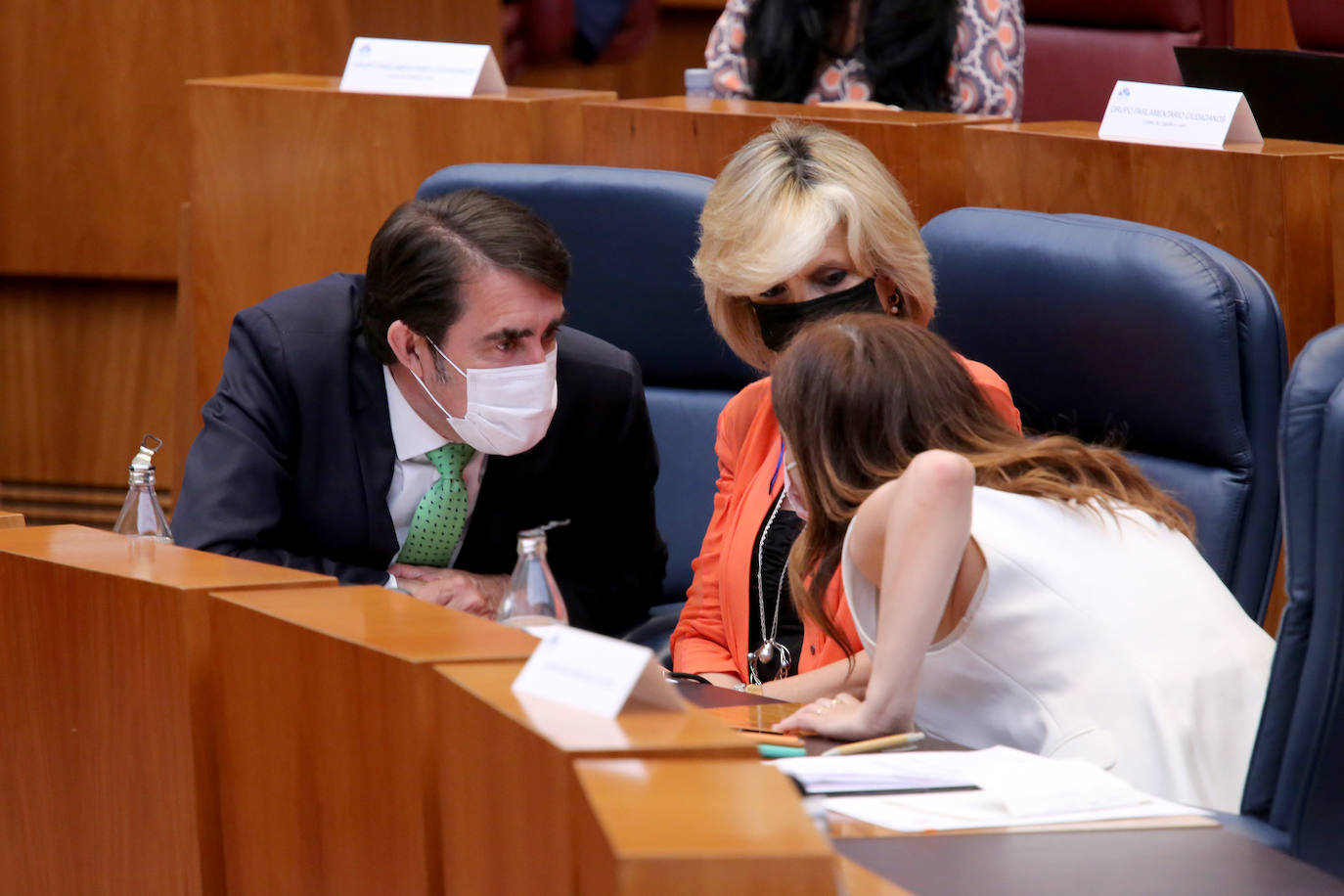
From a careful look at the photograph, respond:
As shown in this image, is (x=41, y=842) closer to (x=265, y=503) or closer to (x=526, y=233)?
(x=265, y=503)

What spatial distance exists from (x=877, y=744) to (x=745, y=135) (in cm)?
144

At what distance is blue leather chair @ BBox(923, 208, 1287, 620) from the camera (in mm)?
1951

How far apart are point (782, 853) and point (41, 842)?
3.26 ft

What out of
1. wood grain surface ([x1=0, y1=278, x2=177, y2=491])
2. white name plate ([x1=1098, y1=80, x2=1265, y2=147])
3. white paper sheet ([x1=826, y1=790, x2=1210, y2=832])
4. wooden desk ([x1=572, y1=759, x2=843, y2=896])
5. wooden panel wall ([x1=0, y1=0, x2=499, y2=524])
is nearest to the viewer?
wooden desk ([x1=572, y1=759, x2=843, y2=896])

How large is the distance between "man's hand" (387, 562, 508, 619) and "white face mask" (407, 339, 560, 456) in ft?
0.58

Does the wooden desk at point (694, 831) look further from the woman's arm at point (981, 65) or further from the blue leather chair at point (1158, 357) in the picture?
the woman's arm at point (981, 65)

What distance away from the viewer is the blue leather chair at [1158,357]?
1951 millimetres

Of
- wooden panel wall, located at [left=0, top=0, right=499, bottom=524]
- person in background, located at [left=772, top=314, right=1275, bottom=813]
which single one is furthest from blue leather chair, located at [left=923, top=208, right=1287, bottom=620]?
wooden panel wall, located at [left=0, top=0, right=499, bottom=524]

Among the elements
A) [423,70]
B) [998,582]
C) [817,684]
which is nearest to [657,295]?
[423,70]

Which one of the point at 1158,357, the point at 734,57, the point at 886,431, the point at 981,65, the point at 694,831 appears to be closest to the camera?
the point at 694,831

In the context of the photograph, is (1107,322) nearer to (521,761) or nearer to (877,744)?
(877,744)

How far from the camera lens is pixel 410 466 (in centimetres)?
226

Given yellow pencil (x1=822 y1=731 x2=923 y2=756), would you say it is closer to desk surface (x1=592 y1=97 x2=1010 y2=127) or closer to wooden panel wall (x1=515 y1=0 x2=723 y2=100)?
desk surface (x1=592 y1=97 x2=1010 y2=127)

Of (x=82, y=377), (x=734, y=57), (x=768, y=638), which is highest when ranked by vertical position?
(x=734, y=57)
